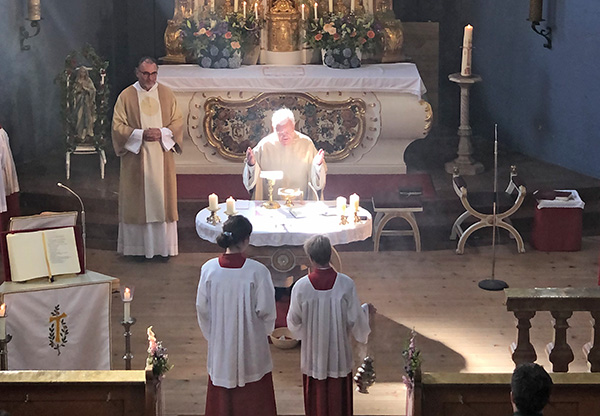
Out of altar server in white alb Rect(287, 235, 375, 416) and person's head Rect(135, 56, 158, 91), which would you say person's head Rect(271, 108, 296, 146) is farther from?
altar server in white alb Rect(287, 235, 375, 416)

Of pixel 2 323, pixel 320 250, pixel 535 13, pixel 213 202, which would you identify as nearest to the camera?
pixel 320 250

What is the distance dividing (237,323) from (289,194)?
233 cm

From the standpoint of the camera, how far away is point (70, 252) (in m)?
7.14

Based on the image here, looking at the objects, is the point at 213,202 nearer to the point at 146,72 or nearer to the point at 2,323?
the point at 146,72

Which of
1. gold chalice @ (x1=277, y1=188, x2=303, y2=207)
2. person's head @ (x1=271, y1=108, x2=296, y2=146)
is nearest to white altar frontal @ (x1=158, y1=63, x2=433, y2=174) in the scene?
person's head @ (x1=271, y1=108, x2=296, y2=146)

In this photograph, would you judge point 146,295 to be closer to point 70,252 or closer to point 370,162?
point 70,252

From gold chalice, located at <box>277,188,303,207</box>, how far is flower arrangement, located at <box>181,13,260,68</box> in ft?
11.3

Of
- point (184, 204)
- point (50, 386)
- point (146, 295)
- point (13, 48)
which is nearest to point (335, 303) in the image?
point (50, 386)

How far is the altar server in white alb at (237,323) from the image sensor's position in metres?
6.06

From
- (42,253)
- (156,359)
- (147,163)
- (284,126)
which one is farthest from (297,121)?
(156,359)

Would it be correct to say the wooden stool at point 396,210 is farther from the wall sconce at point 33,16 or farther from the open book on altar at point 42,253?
the wall sconce at point 33,16

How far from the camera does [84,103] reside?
11.5 m

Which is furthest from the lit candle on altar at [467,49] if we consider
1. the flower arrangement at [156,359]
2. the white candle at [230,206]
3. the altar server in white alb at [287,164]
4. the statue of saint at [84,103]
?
the flower arrangement at [156,359]

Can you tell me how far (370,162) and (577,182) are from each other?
6.95 ft
